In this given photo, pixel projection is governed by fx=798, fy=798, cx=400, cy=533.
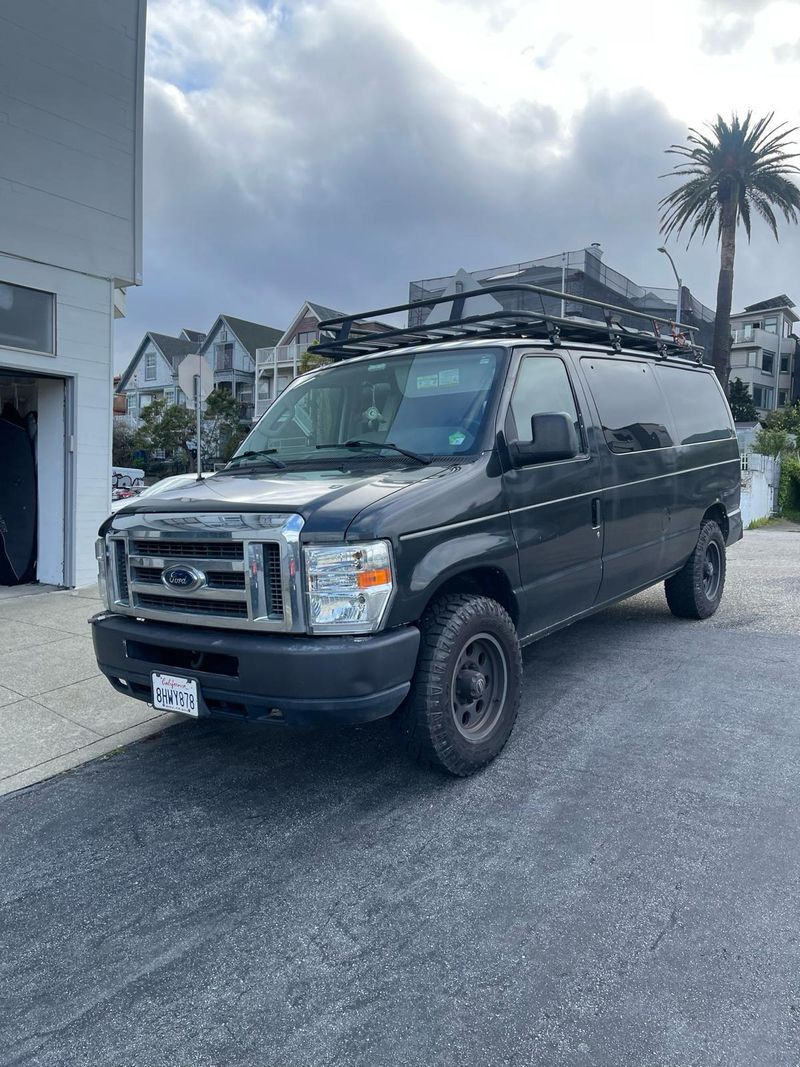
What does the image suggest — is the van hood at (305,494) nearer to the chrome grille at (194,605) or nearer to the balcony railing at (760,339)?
the chrome grille at (194,605)

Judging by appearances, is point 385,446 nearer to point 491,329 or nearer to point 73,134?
point 491,329

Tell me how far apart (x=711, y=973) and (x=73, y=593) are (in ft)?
25.0

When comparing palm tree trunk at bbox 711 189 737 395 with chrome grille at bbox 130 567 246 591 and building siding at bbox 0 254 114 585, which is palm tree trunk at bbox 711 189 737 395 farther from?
chrome grille at bbox 130 567 246 591

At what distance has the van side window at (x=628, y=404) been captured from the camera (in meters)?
5.21

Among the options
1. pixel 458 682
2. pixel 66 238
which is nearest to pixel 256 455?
pixel 458 682

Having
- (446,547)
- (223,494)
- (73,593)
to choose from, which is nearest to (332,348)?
(223,494)

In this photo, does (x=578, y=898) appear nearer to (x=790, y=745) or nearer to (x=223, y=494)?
(x=790, y=745)

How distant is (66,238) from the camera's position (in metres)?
8.58

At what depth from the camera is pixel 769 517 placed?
2134cm

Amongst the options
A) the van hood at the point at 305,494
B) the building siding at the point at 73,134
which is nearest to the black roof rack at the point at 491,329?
the van hood at the point at 305,494

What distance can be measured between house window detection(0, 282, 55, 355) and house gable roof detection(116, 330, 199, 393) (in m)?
41.6

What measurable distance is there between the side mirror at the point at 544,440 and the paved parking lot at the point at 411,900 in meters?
1.53

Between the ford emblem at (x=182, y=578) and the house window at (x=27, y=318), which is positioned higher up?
the house window at (x=27, y=318)

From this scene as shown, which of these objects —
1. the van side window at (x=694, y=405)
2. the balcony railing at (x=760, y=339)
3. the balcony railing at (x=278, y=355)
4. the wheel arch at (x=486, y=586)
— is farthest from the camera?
the balcony railing at (x=760, y=339)
